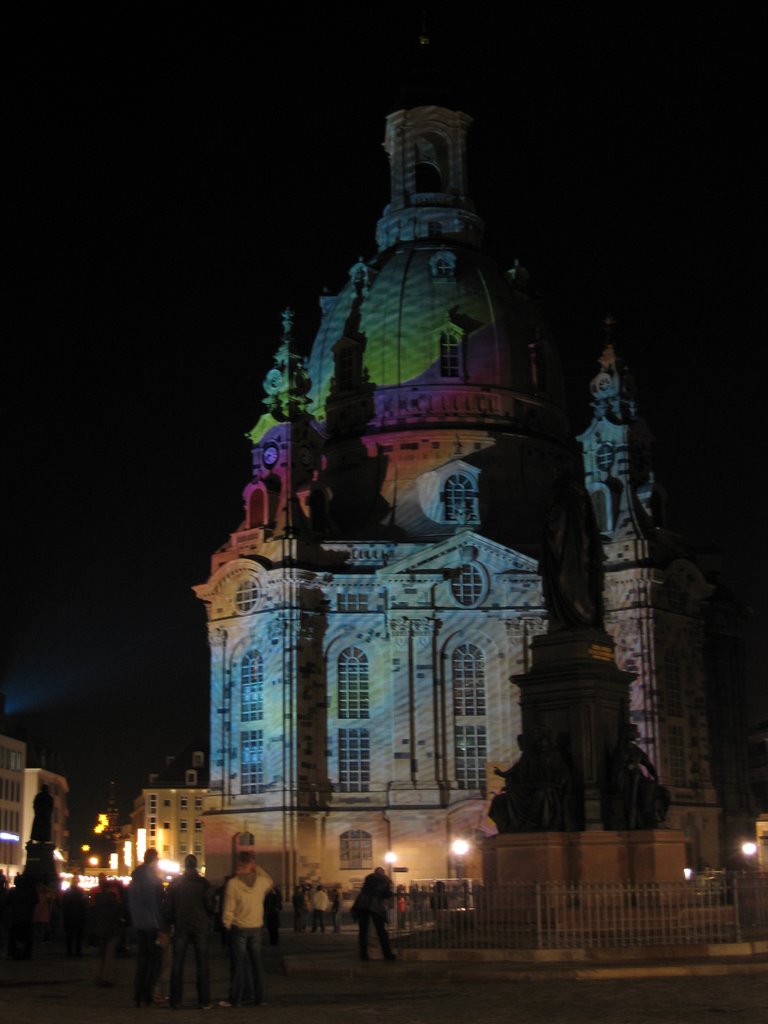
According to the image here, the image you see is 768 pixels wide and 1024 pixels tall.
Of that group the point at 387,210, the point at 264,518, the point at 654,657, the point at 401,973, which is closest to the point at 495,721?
the point at 654,657

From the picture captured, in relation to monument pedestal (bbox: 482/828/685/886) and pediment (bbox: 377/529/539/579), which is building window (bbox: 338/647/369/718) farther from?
monument pedestal (bbox: 482/828/685/886)

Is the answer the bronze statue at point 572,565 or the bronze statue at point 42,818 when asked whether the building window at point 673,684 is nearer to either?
the bronze statue at point 42,818

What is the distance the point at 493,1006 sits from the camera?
17484 mm

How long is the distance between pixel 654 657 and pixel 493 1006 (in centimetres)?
5024

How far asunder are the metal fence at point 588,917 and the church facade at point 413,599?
3984 cm

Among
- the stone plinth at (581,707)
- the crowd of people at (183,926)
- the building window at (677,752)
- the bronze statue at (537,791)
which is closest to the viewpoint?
the crowd of people at (183,926)

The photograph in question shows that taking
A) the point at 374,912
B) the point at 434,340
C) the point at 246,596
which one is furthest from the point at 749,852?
the point at 374,912

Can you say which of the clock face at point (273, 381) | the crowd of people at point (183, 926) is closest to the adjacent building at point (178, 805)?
the clock face at point (273, 381)

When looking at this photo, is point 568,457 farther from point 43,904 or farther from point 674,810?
point 43,904

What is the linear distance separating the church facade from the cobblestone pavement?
40965 millimetres

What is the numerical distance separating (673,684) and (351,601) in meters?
15.4

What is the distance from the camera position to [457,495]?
7088cm

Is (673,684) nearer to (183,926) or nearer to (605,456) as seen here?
(605,456)

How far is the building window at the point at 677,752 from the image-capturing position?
67.6 meters
